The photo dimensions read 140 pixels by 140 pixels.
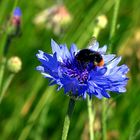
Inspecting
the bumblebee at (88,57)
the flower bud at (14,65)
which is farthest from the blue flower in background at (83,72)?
the flower bud at (14,65)

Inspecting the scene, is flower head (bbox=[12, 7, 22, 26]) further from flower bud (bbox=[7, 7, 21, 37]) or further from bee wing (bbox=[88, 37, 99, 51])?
bee wing (bbox=[88, 37, 99, 51])

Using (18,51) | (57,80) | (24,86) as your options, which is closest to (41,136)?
(24,86)

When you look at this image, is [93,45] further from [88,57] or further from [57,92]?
[57,92]

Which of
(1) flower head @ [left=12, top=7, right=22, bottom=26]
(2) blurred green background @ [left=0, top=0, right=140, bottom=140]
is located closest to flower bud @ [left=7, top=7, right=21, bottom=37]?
(1) flower head @ [left=12, top=7, right=22, bottom=26]

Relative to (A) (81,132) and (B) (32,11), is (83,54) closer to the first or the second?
(A) (81,132)

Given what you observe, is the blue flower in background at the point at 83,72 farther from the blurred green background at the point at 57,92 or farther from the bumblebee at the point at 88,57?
the blurred green background at the point at 57,92

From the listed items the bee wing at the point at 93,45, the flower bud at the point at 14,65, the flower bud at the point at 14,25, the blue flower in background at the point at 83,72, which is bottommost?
the blue flower in background at the point at 83,72
